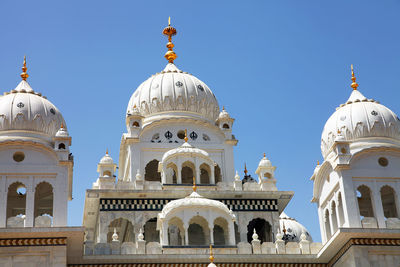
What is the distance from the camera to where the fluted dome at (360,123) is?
34969 mm

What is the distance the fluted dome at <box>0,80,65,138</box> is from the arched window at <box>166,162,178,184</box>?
6210mm

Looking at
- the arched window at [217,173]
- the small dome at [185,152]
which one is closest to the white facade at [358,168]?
the small dome at [185,152]

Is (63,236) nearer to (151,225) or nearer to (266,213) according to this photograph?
(151,225)

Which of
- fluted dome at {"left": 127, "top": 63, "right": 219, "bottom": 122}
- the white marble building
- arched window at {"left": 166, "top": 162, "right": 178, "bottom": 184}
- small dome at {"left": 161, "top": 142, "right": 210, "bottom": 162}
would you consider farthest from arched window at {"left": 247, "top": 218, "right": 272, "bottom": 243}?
fluted dome at {"left": 127, "top": 63, "right": 219, "bottom": 122}

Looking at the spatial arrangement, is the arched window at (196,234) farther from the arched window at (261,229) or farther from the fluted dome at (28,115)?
the fluted dome at (28,115)

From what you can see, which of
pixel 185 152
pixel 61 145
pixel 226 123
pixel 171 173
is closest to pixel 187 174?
pixel 171 173

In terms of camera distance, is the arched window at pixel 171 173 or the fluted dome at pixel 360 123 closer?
the fluted dome at pixel 360 123

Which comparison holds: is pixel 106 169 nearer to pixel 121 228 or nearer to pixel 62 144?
pixel 121 228

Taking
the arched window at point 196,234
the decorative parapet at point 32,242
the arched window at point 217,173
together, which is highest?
the arched window at point 217,173

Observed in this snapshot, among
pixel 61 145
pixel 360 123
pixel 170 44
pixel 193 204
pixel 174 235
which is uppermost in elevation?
pixel 170 44

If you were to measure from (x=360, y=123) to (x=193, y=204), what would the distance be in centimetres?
796

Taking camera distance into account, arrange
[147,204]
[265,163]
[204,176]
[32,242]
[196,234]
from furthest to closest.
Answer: [204,176], [265,163], [196,234], [147,204], [32,242]

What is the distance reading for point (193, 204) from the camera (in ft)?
112

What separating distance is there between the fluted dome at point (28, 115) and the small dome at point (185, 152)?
581 centimetres
